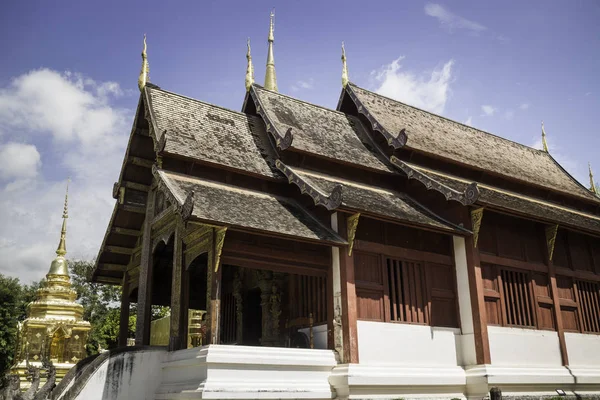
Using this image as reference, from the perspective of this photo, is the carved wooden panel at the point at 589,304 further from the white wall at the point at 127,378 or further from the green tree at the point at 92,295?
the green tree at the point at 92,295

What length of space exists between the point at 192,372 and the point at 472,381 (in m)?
5.65

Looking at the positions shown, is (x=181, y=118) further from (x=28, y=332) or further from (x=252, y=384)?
(x=28, y=332)

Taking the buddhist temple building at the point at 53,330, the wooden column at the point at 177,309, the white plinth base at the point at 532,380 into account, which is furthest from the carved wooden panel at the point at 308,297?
the buddhist temple building at the point at 53,330

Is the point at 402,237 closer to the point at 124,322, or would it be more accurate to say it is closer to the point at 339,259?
the point at 339,259

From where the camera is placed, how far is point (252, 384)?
33.3 feet

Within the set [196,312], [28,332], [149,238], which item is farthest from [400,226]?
[28,332]

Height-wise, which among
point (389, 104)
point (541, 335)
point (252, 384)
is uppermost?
point (389, 104)

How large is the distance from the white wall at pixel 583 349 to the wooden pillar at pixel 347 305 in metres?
6.09

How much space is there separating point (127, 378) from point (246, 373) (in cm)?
240

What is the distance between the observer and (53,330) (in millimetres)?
23094

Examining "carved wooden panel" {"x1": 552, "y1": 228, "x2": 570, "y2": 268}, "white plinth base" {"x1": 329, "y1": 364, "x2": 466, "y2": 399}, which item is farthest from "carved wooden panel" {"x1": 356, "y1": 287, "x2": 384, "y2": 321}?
"carved wooden panel" {"x1": 552, "y1": 228, "x2": 570, "y2": 268}

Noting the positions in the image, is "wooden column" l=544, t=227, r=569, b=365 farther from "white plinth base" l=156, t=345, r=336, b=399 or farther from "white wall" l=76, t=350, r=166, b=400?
"white wall" l=76, t=350, r=166, b=400

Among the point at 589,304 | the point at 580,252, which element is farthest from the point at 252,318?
the point at 580,252

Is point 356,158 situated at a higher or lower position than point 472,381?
higher
